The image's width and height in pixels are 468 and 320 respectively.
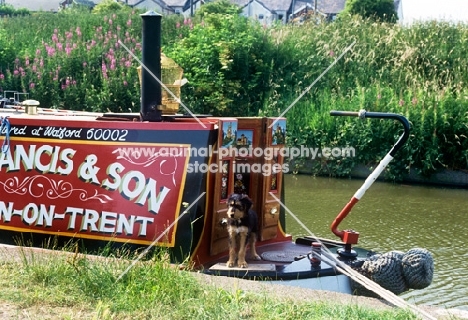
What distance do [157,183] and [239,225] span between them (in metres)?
0.92

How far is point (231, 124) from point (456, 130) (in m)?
9.39

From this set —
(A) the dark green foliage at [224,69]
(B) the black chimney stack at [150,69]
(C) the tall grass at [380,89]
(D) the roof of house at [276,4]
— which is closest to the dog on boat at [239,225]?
(B) the black chimney stack at [150,69]

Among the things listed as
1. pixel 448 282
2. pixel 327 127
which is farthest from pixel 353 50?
pixel 448 282

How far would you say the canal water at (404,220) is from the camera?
7840 millimetres

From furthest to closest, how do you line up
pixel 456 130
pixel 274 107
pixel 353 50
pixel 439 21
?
pixel 439 21, pixel 353 50, pixel 274 107, pixel 456 130

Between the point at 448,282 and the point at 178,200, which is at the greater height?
the point at 178,200

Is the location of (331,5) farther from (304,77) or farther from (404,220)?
(404,220)

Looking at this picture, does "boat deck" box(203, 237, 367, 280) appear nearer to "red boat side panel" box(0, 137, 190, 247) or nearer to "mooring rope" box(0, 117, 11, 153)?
"red boat side panel" box(0, 137, 190, 247)

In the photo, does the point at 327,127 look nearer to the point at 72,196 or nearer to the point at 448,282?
the point at 448,282

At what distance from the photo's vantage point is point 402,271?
6398 millimetres

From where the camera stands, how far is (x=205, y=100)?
57.0 feet

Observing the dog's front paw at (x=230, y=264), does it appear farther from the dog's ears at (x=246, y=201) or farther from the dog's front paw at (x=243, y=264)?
the dog's ears at (x=246, y=201)

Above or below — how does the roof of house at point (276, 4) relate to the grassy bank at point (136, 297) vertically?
above

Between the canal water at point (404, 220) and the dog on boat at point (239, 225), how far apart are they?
5.81ft
